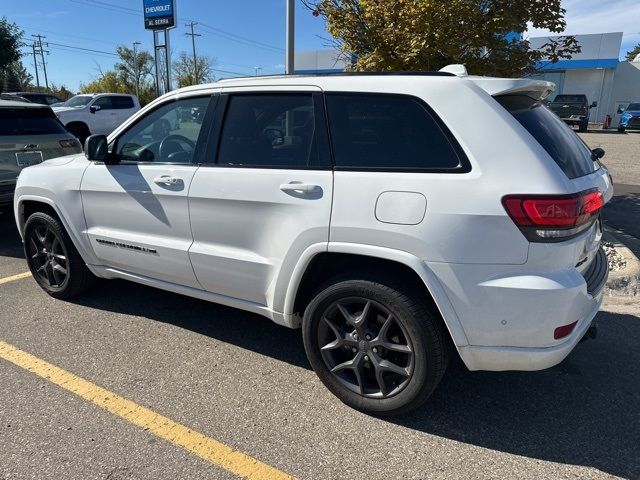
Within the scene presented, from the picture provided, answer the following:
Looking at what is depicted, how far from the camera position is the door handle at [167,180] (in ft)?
11.0

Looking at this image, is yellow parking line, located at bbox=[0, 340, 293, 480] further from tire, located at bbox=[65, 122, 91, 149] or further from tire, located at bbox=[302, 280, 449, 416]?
tire, located at bbox=[65, 122, 91, 149]

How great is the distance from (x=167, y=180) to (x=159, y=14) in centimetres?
1726

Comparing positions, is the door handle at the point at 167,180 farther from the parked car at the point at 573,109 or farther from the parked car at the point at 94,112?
the parked car at the point at 573,109

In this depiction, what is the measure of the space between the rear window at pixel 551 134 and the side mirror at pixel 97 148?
2747mm

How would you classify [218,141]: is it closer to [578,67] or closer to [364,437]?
[364,437]

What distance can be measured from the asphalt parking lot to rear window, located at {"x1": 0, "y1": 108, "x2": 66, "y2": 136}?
3.63 meters

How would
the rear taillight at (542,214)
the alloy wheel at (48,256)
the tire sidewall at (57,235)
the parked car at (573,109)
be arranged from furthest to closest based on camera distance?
the parked car at (573,109), the alloy wheel at (48,256), the tire sidewall at (57,235), the rear taillight at (542,214)

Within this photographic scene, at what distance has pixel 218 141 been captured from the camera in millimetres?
3291

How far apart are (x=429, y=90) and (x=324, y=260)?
1.09 meters

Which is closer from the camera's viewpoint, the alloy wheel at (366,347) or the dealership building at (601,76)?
the alloy wheel at (366,347)

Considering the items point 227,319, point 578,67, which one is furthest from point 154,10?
point 578,67

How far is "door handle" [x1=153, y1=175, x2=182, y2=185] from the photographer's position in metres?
3.35

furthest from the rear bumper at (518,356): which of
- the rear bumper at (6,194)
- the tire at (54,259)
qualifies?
the rear bumper at (6,194)

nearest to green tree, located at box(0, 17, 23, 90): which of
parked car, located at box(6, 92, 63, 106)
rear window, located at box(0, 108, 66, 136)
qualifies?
parked car, located at box(6, 92, 63, 106)
